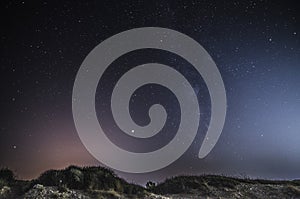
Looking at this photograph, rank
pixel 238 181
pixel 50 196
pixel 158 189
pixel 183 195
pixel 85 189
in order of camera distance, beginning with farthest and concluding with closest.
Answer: pixel 238 181 < pixel 158 189 < pixel 183 195 < pixel 85 189 < pixel 50 196

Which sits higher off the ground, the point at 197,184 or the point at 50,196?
the point at 197,184

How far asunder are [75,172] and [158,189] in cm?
698

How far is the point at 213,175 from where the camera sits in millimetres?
28156

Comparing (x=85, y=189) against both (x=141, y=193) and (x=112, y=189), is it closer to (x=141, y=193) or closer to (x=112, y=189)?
(x=112, y=189)

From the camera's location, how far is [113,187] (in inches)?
881

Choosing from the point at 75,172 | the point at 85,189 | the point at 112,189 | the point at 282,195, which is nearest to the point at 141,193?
the point at 112,189

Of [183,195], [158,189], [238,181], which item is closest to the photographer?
[183,195]

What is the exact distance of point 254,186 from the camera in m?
24.9

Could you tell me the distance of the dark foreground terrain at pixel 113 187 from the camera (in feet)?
64.1

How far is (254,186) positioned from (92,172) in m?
14.2

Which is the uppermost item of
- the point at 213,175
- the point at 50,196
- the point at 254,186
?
the point at 213,175

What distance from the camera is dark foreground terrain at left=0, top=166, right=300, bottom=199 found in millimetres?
19547

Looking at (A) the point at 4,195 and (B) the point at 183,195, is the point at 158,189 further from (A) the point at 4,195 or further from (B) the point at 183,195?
(A) the point at 4,195

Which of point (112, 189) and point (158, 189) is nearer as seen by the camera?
point (112, 189)
